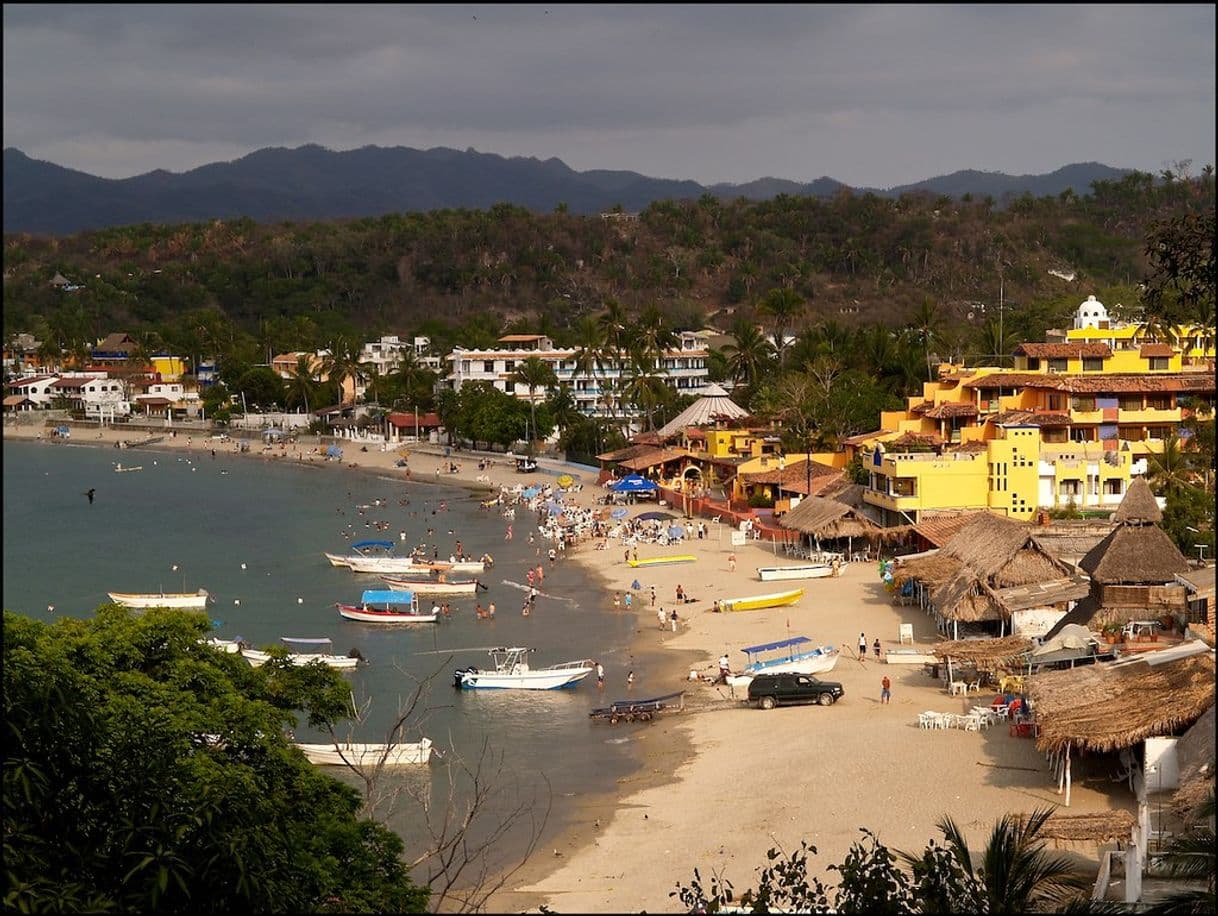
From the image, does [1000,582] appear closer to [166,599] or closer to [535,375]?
[166,599]

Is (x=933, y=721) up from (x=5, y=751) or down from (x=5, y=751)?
down

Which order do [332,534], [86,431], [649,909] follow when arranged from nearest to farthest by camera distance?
[649,909], [332,534], [86,431]

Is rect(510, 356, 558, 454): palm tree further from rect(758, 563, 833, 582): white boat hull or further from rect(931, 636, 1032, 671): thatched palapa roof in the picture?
rect(931, 636, 1032, 671): thatched palapa roof

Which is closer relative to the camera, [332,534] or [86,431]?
[332,534]

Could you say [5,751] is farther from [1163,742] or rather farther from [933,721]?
[933,721]

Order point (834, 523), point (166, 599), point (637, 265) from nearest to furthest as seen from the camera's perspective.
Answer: point (166, 599)
point (834, 523)
point (637, 265)

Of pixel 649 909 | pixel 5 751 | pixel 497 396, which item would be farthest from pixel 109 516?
pixel 5 751

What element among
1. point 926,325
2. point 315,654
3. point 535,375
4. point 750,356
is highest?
point 926,325

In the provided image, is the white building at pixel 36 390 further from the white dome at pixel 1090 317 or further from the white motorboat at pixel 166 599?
the white dome at pixel 1090 317

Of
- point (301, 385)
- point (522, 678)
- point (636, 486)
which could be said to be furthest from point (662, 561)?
point (301, 385)
